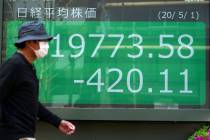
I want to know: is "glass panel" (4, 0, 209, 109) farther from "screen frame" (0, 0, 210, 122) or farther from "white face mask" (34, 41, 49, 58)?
"white face mask" (34, 41, 49, 58)

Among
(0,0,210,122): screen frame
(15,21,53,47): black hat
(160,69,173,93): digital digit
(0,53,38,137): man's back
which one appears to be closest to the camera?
(0,53,38,137): man's back

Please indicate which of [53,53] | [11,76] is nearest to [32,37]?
[11,76]

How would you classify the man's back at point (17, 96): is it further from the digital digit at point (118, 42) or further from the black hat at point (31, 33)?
the digital digit at point (118, 42)

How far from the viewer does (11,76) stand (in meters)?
3.62

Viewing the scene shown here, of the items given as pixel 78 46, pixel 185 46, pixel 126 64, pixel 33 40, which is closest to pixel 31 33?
pixel 33 40

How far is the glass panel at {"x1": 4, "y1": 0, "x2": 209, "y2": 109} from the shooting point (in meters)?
5.76

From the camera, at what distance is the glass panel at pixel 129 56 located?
18.9ft

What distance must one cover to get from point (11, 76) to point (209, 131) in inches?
92.6

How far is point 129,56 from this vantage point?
19.0ft

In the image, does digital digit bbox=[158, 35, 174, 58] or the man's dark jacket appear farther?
digital digit bbox=[158, 35, 174, 58]

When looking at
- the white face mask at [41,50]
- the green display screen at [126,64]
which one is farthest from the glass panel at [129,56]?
the white face mask at [41,50]

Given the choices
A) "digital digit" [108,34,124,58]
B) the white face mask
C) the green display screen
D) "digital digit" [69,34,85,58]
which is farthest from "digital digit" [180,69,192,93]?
the white face mask

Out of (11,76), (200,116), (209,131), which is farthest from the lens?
(200,116)

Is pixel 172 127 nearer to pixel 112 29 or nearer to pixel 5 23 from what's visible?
pixel 112 29
